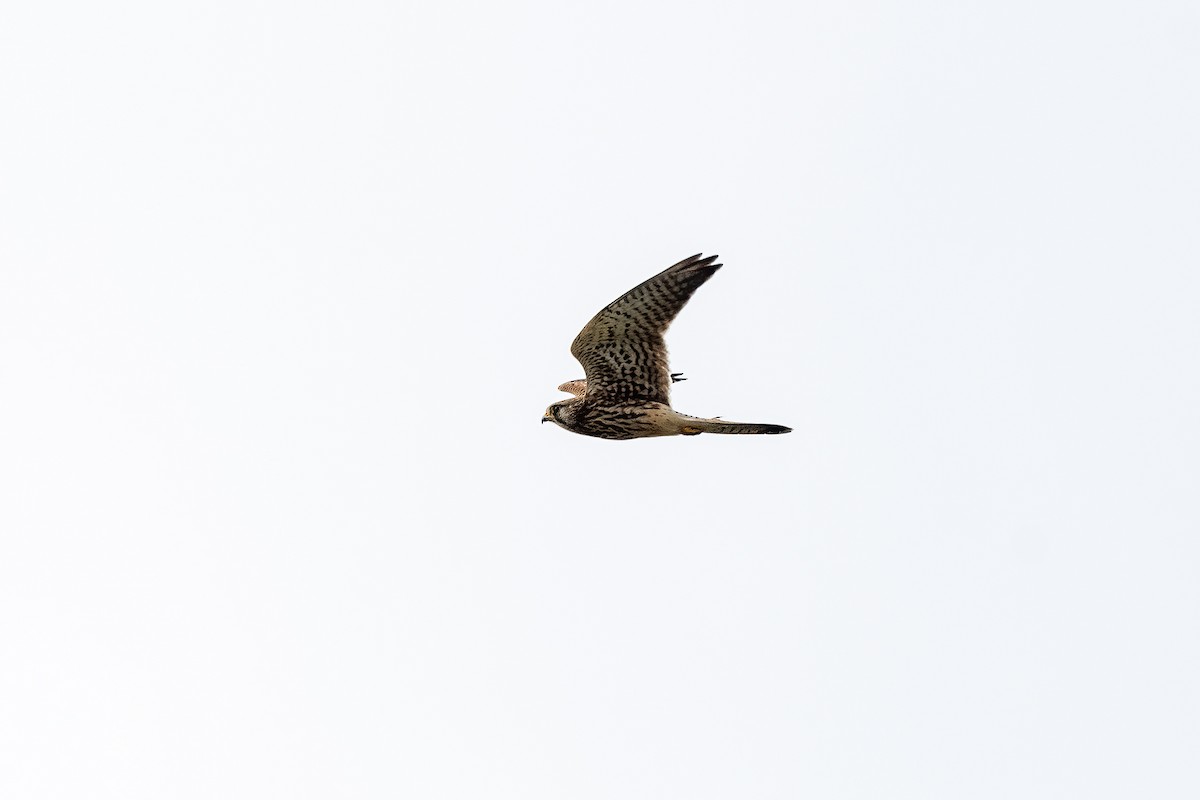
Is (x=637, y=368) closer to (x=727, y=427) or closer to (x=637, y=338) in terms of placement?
(x=637, y=338)

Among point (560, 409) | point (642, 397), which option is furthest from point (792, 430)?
point (560, 409)

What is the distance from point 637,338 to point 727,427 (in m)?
1.36

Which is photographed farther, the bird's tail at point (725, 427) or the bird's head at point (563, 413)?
the bird's head at point (563, 413)

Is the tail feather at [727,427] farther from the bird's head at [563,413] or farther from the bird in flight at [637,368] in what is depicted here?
the bird's head at [563,413]

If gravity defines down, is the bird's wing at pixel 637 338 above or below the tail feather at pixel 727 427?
above

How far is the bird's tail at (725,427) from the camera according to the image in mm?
15273

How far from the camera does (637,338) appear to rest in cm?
1575

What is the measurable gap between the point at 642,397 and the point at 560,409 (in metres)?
1.24

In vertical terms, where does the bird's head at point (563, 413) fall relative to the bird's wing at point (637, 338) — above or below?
below

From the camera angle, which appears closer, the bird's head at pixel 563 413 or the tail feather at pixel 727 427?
the tail feather at pixel 727 427

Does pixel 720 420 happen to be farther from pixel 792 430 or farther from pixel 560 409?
pixel 560 409

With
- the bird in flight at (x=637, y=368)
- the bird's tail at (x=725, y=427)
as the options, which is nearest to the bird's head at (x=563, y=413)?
the bird in flight at (x=637, y=368)

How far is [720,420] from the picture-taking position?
Answer: 1561cm

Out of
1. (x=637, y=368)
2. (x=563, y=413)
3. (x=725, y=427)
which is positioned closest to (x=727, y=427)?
(x=725, y=427)
